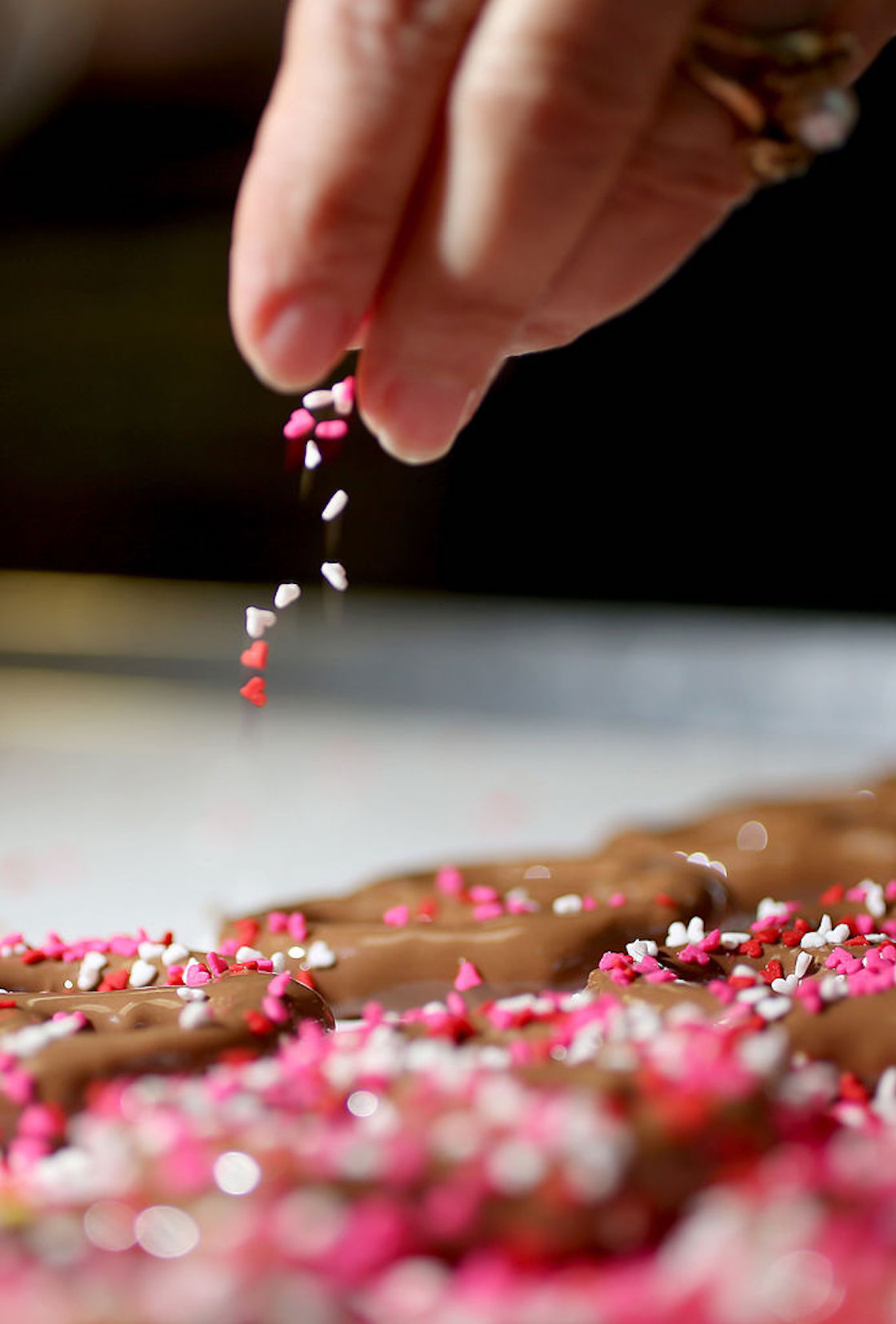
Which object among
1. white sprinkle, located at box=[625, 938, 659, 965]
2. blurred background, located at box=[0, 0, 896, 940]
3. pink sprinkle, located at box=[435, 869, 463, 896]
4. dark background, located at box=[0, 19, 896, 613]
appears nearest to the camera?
white sprinkle, located at box=[625, 938, 659, 965]

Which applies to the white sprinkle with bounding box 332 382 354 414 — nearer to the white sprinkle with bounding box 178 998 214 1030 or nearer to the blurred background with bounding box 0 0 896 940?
the white sprinkle with bounding box 178 998 214 1030

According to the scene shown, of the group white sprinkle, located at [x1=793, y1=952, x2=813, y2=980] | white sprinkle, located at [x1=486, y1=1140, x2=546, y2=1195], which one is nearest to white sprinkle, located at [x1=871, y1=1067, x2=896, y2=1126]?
white sprinkle, located at [x1=793, y1=952, x2=813, y2=980]

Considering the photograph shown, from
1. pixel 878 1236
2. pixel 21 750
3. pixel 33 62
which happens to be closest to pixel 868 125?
pixel 33 62

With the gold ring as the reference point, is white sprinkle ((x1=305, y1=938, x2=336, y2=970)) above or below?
below

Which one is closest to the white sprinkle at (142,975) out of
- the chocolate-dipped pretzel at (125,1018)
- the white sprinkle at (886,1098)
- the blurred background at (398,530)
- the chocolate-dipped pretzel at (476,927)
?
the chocolate-dipped pretzel at (125,1018)

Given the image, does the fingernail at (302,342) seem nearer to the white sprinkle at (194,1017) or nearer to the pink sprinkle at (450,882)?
the white sprinkle at (194,1017)

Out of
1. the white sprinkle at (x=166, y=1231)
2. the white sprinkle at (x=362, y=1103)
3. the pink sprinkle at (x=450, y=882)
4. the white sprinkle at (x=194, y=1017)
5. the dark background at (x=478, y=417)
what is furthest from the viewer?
the dark background at (x=478, y=417)

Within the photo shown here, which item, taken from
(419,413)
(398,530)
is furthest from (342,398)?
(398,530)
